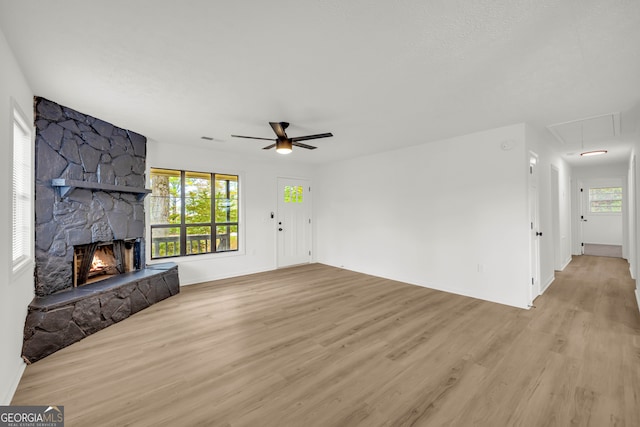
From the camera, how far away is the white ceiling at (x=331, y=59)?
66.6 inches

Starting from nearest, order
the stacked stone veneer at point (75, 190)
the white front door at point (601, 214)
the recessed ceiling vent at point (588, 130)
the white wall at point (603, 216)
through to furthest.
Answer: the stacked stone veneer at point (75, 190)
the recessed ceiling vent at point (588, 130)
the white wall at point (603, 216)
the white front door at point (601, 214)

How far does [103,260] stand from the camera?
3.94m

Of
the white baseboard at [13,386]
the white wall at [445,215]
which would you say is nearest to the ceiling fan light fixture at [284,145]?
the white wall at [445,215]

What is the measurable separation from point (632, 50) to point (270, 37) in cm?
274

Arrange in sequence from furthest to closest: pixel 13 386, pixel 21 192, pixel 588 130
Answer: pixel 588 130 < pixel 21 192 < pixel 13 386

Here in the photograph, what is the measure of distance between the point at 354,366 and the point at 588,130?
16.1ft

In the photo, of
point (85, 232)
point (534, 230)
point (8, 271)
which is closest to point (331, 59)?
point (8, 271)

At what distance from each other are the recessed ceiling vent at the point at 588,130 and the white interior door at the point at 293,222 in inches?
194

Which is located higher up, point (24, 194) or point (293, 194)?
point (293, 194)

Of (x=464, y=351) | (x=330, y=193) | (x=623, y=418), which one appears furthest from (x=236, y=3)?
(x=330, y=193)

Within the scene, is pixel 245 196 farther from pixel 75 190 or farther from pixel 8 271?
pixel 8 271

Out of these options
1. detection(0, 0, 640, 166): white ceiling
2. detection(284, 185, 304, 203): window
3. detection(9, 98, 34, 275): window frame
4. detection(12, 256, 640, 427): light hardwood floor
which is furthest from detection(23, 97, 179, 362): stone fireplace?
detection(284, 185, 304, 203): window

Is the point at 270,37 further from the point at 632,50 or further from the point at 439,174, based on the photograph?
the point at 439,174

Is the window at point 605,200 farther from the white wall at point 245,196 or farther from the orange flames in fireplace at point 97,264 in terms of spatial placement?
the orange flames in fireplace at point 97,264
